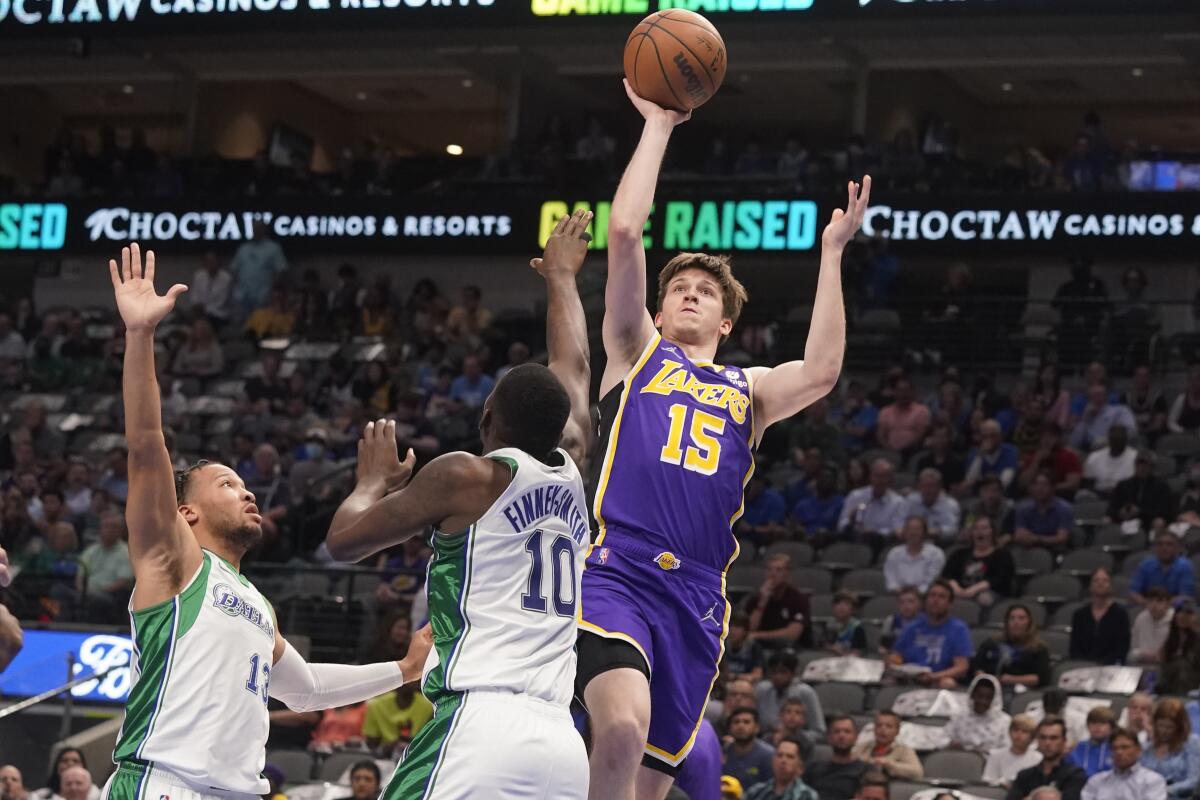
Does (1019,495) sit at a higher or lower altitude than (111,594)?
higher

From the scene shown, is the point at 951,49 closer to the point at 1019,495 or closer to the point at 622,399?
the point at 1019,495

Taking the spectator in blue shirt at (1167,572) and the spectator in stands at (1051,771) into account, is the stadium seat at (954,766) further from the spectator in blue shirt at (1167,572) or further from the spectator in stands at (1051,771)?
the spectator in blue shirt at (1167,572)

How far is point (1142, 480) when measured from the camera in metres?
15.0

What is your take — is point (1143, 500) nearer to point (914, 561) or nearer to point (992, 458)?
point (992, 458)

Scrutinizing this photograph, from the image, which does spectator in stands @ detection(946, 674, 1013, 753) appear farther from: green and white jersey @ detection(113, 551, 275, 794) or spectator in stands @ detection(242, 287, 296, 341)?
spectator in stands @ detection(242, 287, 296, 341)

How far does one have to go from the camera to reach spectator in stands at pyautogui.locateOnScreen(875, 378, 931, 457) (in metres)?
17.0

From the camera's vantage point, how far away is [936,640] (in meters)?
13.1

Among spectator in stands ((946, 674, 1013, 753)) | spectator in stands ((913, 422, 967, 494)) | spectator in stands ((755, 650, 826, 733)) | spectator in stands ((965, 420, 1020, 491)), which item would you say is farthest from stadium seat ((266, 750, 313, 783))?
spectator in stands ((965, 420, 1020, 491))

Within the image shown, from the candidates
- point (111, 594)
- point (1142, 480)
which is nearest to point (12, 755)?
point (111, 594)

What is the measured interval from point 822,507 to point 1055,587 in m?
2.52

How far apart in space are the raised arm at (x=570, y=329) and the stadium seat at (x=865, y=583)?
896 centimetres

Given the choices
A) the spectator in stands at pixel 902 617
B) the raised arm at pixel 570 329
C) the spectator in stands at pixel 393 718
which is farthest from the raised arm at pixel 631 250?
the spectator in stands at pixel 902 617

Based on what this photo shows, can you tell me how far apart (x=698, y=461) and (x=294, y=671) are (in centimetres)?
149

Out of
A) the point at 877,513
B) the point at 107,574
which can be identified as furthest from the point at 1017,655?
the point at 107,574
